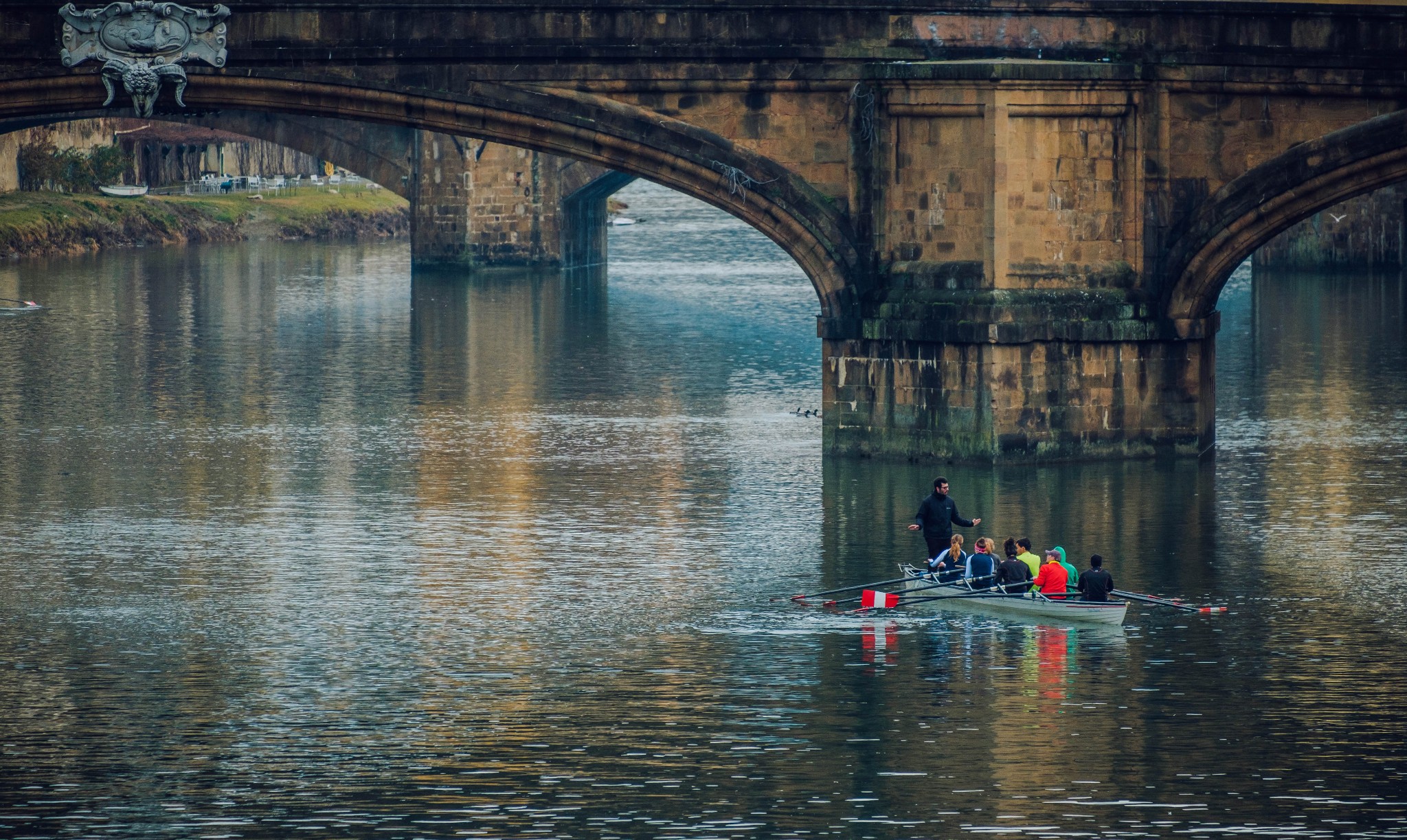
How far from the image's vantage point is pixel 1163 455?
46.7 m

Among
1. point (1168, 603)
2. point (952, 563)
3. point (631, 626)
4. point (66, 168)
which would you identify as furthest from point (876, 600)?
point (66, 168)

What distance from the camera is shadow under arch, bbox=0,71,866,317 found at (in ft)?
146

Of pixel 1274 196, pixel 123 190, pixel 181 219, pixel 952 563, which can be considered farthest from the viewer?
pixel 123 190

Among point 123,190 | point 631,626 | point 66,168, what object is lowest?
point 631,626

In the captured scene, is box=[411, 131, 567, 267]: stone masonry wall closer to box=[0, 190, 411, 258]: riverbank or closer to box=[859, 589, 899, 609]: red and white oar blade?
box=[0, 190, 411, 258]: riverbank

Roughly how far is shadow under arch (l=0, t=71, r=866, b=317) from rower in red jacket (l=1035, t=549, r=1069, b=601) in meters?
13.8

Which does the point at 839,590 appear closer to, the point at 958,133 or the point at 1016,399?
the point at 1016,399

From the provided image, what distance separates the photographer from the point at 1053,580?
110 feet

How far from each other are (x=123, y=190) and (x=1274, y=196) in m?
85.6

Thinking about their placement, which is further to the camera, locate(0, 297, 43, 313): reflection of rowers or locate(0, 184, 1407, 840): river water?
locate(0, 297, 43, 313): reflection of rowers

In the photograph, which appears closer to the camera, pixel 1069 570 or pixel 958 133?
pixel 1069 570

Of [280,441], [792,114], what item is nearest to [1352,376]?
[792,114]

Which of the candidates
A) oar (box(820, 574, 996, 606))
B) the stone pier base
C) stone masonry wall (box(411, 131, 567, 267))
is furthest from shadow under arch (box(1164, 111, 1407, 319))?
stone masonry wall (box(411, 131, 567, 267))

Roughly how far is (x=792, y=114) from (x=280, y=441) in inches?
523
